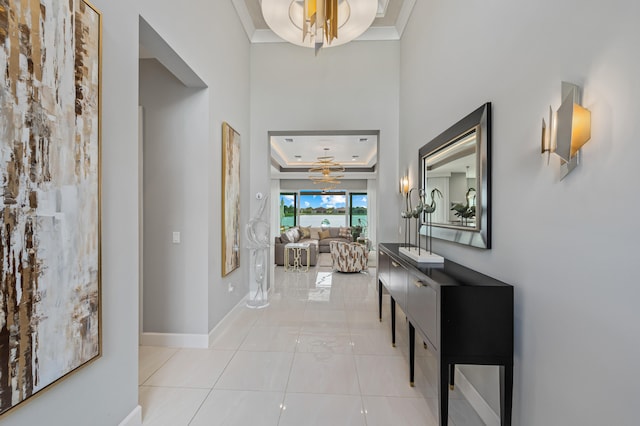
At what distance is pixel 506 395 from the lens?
156 centimetres

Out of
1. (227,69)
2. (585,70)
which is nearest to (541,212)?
A: (585,70)

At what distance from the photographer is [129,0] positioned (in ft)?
5.65

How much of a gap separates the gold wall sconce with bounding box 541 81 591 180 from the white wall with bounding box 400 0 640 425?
30mm

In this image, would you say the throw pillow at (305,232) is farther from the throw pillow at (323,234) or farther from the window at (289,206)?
the window at (289,206)

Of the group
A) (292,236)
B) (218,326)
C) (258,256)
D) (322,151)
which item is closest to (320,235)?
(292,236)

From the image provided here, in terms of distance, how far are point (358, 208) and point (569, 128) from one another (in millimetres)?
10577

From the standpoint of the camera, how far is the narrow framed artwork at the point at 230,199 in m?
3.33

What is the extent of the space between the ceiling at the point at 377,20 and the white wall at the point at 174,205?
5.69 feet

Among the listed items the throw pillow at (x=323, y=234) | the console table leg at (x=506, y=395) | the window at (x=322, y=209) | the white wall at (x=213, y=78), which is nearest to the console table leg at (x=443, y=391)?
the console table leg at (x=506, y=395)

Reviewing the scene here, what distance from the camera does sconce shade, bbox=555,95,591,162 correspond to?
45.7 inches

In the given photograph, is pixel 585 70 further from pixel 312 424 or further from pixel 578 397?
pixel 312 424

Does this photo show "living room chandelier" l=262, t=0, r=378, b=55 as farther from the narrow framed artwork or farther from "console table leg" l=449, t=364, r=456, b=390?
"console table leg" l=449, t=364, r=456, b=390

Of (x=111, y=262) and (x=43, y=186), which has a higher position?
(x=43, y=186)

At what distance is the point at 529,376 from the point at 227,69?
3.91 meters
